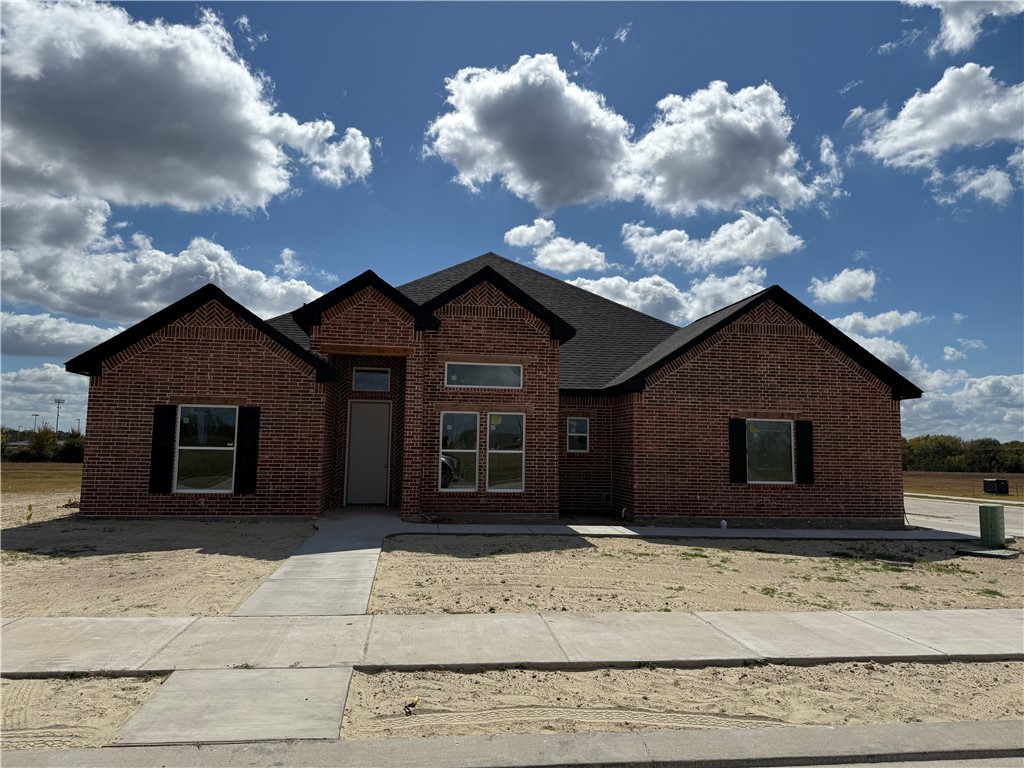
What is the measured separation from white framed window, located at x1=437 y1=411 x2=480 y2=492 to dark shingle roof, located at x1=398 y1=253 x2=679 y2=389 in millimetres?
3144

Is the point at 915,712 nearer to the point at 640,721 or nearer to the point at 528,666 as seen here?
the point at 640,721

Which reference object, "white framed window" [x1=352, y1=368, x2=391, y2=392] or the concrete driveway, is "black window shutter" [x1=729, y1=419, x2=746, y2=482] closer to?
the concrete driveway

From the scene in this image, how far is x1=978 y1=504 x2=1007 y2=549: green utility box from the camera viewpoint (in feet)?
40.1

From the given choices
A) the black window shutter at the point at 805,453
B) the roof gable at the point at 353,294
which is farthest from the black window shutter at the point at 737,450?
the roof gable at the point at 353,294

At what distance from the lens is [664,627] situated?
6.46 meters

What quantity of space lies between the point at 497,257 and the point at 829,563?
14.0 m

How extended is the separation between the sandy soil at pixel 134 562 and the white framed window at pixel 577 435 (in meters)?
6.76

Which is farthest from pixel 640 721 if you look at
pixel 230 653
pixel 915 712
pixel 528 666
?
pixel 230 653

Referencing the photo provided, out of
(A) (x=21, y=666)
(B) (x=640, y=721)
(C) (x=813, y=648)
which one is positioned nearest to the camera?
(B) (x=640, y=721)

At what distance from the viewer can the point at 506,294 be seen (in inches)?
572

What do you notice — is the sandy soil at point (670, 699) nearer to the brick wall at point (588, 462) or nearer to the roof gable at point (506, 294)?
the roof gable at point (506, 294)

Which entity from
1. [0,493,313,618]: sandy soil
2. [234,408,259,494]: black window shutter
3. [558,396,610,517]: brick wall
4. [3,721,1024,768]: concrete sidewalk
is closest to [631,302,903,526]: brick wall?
[558,396,610,517]: brick wall

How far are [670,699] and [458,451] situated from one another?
973cm

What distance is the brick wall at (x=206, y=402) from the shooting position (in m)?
12.8
